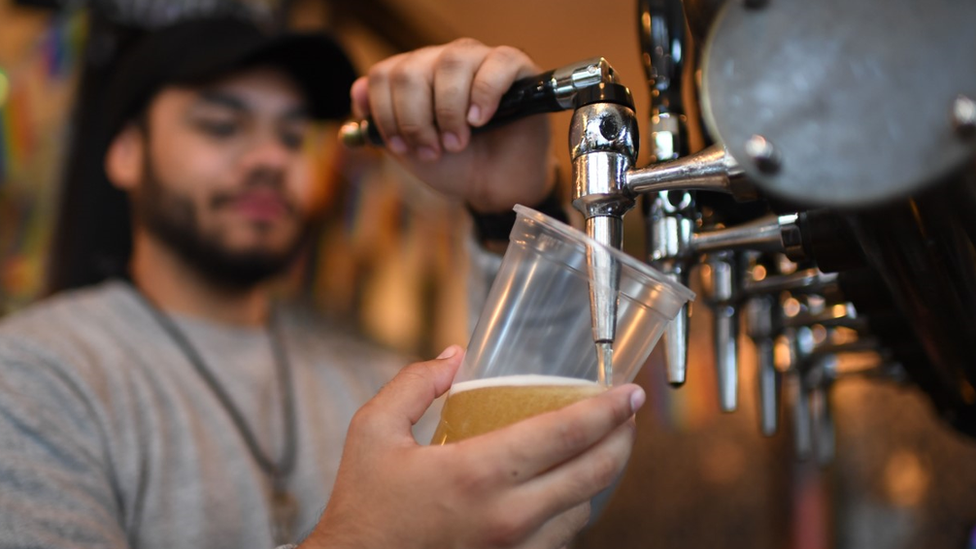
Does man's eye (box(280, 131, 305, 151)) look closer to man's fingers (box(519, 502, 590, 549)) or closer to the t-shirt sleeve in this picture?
the t-shirt sleeve

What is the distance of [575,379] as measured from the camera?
1.63ft

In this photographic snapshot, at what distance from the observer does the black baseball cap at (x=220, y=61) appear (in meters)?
1.64

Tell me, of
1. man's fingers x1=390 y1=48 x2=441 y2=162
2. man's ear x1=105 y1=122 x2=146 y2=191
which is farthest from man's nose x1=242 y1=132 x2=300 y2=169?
man's fingers x1=390 y1=48 x2=441 y2=162

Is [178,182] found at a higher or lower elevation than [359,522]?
higher

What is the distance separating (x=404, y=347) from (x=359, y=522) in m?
2.17

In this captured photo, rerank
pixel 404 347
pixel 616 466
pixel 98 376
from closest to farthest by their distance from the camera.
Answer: pixel 616 466 → pixel 98 376 → pixel 404 347

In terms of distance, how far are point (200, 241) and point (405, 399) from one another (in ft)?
4.19

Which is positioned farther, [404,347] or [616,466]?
[404,347]

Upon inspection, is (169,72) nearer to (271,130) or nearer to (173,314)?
(271,130)

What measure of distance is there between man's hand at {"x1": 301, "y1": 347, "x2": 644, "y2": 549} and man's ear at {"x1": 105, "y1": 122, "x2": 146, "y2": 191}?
153 centimetres

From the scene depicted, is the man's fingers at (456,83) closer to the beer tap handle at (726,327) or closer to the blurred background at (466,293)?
the beer tap handle at (726,327)

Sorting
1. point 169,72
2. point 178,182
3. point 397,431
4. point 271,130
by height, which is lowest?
point 397,431

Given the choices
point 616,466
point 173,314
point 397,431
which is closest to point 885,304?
point 616,466

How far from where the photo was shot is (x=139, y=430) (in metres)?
1.24
